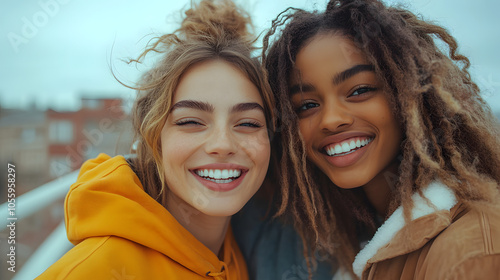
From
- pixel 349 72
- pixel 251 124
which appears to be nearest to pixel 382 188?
pixel 349 72

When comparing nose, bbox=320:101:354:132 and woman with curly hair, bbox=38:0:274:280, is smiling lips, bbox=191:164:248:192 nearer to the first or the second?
woman with curly hair, bbox=38:0:274:280

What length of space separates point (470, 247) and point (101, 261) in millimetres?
1258

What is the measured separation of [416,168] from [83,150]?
1.78m

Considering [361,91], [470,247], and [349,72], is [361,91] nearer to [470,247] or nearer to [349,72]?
[349,72]

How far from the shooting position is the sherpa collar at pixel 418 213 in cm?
124

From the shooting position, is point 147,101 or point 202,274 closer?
point 202,274

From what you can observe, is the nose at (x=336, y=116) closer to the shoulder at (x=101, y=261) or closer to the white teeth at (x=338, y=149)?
the white teeth at (x=338, y=149)

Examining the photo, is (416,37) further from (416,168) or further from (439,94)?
(416,168)

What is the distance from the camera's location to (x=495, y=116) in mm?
1598

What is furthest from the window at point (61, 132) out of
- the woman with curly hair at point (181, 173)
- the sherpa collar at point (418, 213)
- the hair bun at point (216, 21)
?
the sherpa collar at point (418, 213)

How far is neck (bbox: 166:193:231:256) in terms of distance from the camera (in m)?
1.62

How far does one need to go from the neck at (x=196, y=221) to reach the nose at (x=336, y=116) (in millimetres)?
737

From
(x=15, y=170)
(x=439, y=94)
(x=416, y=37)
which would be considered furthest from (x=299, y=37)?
(x=15, y=170)

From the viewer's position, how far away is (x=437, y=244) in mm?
1134
